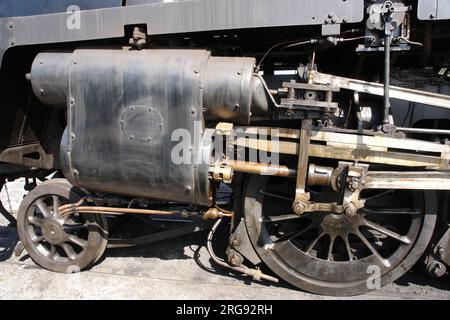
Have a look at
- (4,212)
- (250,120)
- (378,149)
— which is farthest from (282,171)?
(4,212)

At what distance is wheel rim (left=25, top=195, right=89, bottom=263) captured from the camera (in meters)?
2.98

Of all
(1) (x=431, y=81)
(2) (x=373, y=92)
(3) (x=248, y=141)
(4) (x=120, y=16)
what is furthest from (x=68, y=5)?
(1) (x=431, y=81)

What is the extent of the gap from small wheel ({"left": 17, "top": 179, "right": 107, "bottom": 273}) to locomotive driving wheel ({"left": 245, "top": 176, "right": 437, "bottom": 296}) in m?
1.21

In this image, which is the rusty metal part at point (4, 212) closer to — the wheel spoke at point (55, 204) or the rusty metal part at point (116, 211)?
the wheel spoke at point (55, 204)

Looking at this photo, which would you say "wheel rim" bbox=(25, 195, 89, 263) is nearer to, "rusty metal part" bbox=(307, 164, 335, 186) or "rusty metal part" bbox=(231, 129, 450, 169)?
"rusty metal part" bbox=(307, 164, 335, 186)

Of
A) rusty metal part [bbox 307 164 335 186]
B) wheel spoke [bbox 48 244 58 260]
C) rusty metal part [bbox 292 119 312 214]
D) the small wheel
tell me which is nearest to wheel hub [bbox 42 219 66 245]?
the small wheel

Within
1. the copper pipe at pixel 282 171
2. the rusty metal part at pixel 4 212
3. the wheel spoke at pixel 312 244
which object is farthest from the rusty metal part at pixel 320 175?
the rusty metal part at pixel 4 212

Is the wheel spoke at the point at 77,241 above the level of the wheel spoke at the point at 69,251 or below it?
above

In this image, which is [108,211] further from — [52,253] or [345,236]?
[345,236]

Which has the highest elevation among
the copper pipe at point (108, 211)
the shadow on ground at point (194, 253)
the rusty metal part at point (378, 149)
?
the rusty metal part at point (378, 149)

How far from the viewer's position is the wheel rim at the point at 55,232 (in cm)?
298

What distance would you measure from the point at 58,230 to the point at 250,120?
1713 mm

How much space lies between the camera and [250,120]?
2566 millimetres

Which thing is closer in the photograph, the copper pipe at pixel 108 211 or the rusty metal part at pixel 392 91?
the rusty metal part at pixel 392 91
